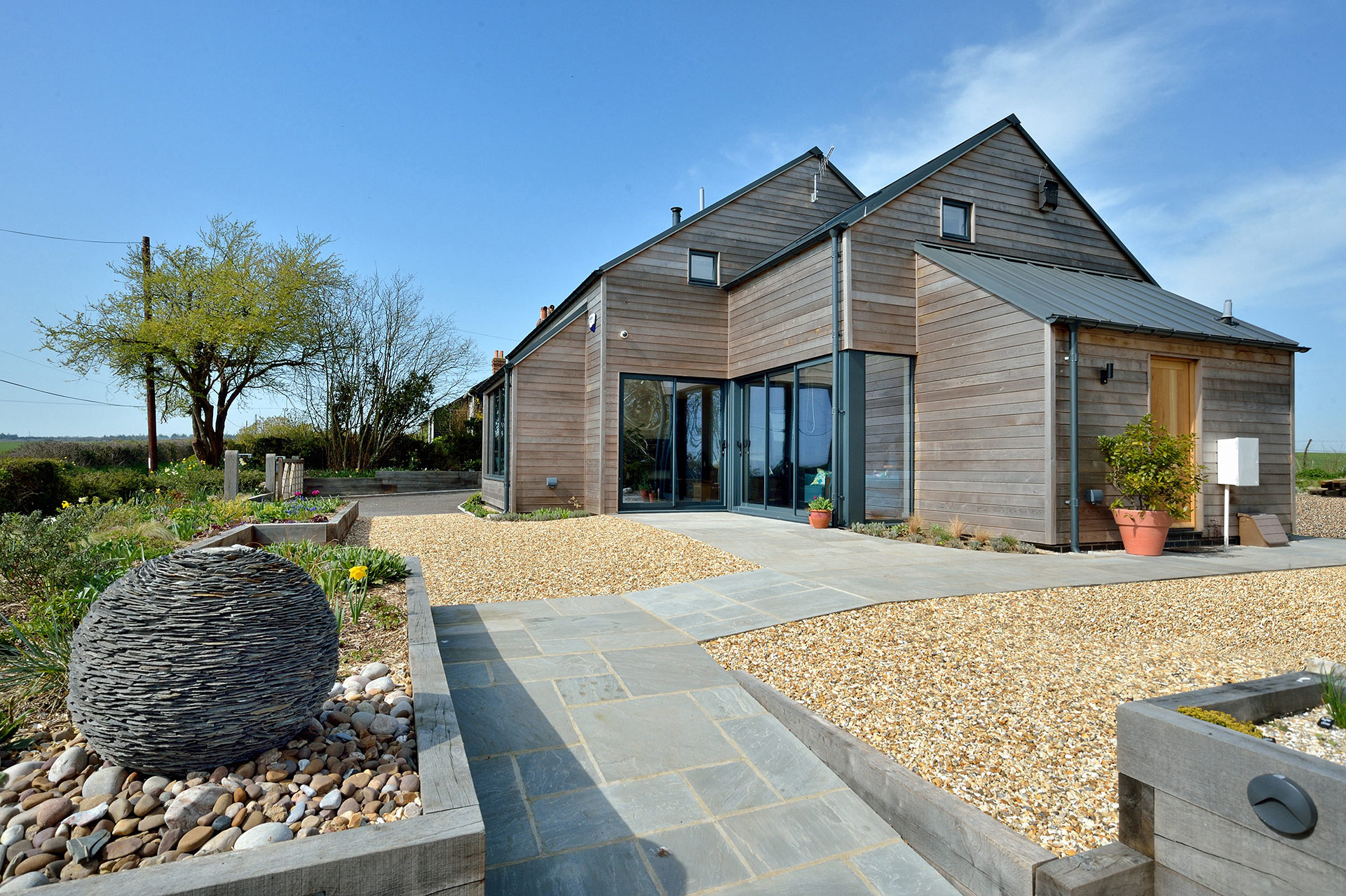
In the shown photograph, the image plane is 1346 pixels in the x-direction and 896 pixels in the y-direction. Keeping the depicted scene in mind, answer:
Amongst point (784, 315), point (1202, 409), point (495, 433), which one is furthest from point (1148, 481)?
point (495, 433)

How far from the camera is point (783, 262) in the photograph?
33.2 feet

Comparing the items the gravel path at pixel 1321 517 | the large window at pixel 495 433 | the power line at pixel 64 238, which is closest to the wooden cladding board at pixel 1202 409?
the gravel path at pixel 1321 517

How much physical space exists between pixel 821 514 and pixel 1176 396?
4.66m

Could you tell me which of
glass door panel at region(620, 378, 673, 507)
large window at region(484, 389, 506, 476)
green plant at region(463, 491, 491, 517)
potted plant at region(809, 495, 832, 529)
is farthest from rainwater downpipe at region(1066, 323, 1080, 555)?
large window at region(484, 389, 506, 476)

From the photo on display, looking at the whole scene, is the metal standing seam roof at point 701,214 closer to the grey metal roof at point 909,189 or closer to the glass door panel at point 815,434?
the grey metal roof at point 909,189

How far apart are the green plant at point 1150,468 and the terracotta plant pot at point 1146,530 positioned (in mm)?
171

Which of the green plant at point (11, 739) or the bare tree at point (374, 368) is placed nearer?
the green plant at point (11, 739)

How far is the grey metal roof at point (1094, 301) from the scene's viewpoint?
291 inches

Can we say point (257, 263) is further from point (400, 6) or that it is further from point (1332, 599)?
point (1332, 599)

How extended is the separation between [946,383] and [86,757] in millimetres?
8636

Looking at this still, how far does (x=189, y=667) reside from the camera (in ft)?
5.86

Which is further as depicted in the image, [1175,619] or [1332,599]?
[1332,599]

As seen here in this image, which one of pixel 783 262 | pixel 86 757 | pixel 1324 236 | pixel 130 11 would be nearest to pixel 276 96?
pixel 130 11

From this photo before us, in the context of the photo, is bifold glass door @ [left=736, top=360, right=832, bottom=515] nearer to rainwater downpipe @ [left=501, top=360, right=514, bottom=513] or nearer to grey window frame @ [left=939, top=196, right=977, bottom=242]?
grey window frame @ [left=939, top=196, right=977, bottom=242]
